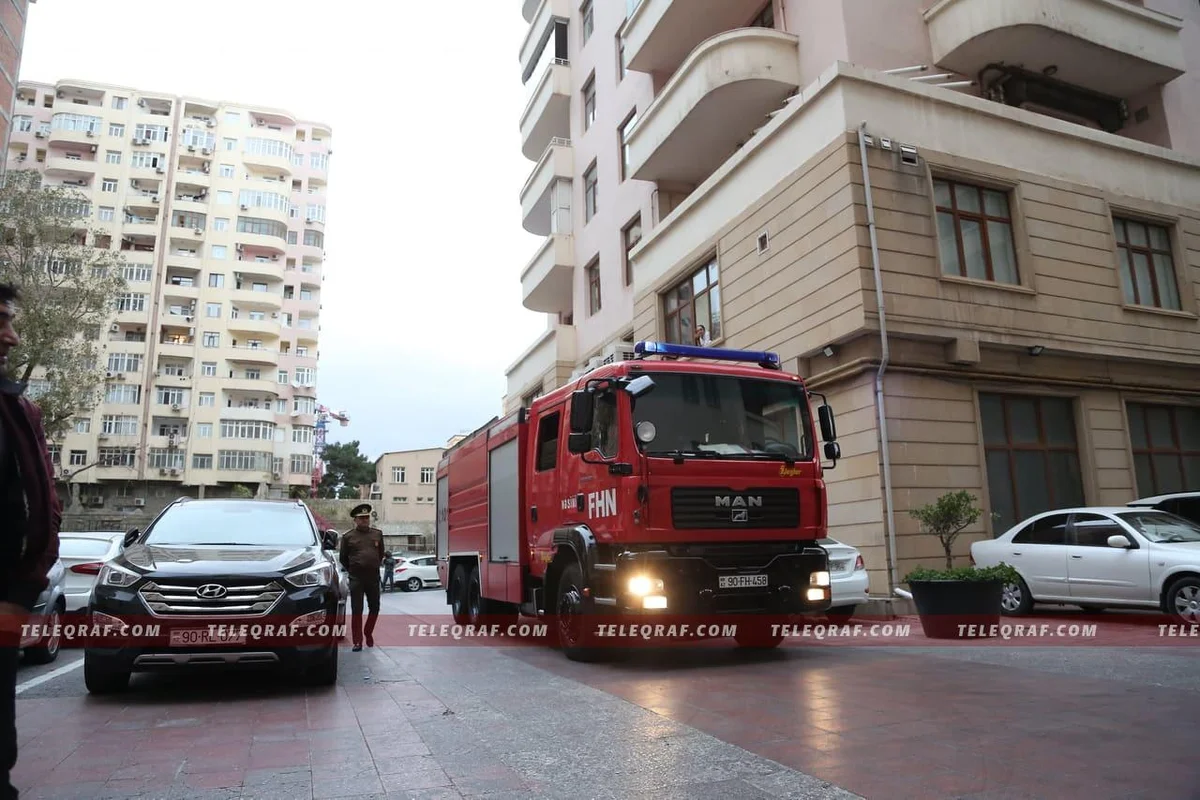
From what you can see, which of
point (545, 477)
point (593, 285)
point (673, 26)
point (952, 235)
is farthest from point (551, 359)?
point (545, 477)

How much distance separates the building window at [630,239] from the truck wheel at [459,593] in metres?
11.1

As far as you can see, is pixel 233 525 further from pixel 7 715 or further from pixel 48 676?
pixel 7 715

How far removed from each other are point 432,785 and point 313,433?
217 ft

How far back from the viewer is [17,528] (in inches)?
110

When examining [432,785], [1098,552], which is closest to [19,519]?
[432,785]

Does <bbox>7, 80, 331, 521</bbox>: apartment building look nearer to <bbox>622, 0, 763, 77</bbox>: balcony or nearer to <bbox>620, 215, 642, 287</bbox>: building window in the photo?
<bbox>620, 215, 642, 287</bbox>: building window

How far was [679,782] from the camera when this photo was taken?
4125 mm

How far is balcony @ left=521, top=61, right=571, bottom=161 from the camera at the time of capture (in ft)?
91.2

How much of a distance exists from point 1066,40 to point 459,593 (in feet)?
49.8

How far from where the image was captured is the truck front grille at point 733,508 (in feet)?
25.8

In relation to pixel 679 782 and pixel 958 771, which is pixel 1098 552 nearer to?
pixel 958 771

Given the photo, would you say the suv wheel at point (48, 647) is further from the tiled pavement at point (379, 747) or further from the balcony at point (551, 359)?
the balcony at point (551, 359)

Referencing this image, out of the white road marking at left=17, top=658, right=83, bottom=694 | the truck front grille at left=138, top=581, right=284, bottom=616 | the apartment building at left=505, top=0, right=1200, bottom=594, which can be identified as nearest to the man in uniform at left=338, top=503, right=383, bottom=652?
the white road marking at left=17, top=658, right=83, bottom=694

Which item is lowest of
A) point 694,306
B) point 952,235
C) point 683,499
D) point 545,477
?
point 683,499
